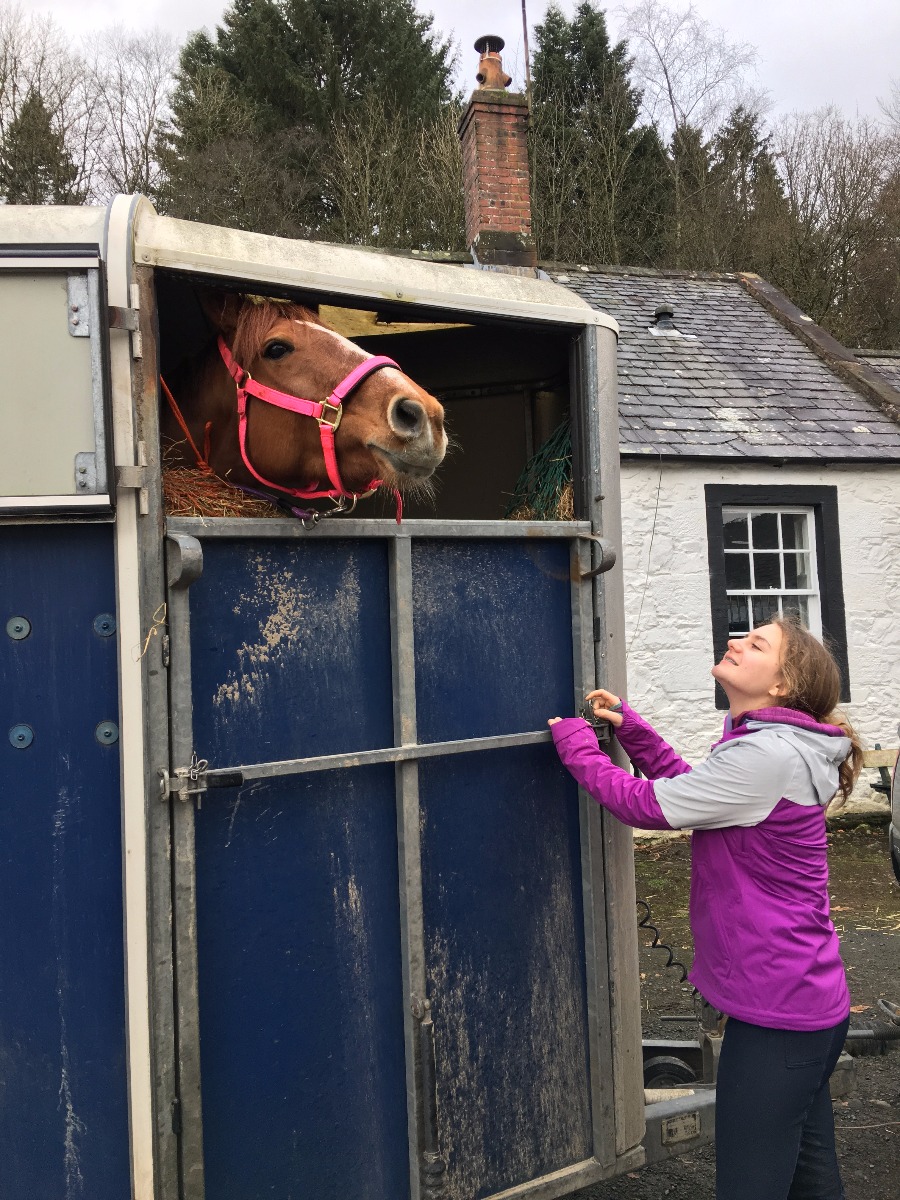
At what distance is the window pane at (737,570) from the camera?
9.46 metres

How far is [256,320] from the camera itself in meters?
2.55

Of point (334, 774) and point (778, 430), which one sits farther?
point (778, 430)

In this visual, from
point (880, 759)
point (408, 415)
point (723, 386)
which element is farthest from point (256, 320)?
point (723, 386)

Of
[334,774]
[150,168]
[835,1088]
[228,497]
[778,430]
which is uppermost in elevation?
[150,168]

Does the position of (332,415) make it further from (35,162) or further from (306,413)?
(35,162)

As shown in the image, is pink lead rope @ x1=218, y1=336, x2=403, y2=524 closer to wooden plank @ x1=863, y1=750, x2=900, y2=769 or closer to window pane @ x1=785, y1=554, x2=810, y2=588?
wooden plank @ x1=863, y1=750, x2=900, y2=769

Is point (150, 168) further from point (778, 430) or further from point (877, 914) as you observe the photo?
point (877, 914)

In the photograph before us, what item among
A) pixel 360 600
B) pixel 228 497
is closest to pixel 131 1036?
pixel 360 600

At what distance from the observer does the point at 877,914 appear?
22.0 ft

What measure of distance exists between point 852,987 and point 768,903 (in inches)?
143

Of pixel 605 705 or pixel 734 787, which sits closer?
pixel 734 787

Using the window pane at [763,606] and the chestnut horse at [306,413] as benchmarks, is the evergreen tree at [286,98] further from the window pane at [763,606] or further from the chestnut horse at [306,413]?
the chestnut horse at [306,413]

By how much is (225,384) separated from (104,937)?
4.98ft

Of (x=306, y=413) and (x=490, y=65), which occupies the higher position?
(x=490, y=65)
